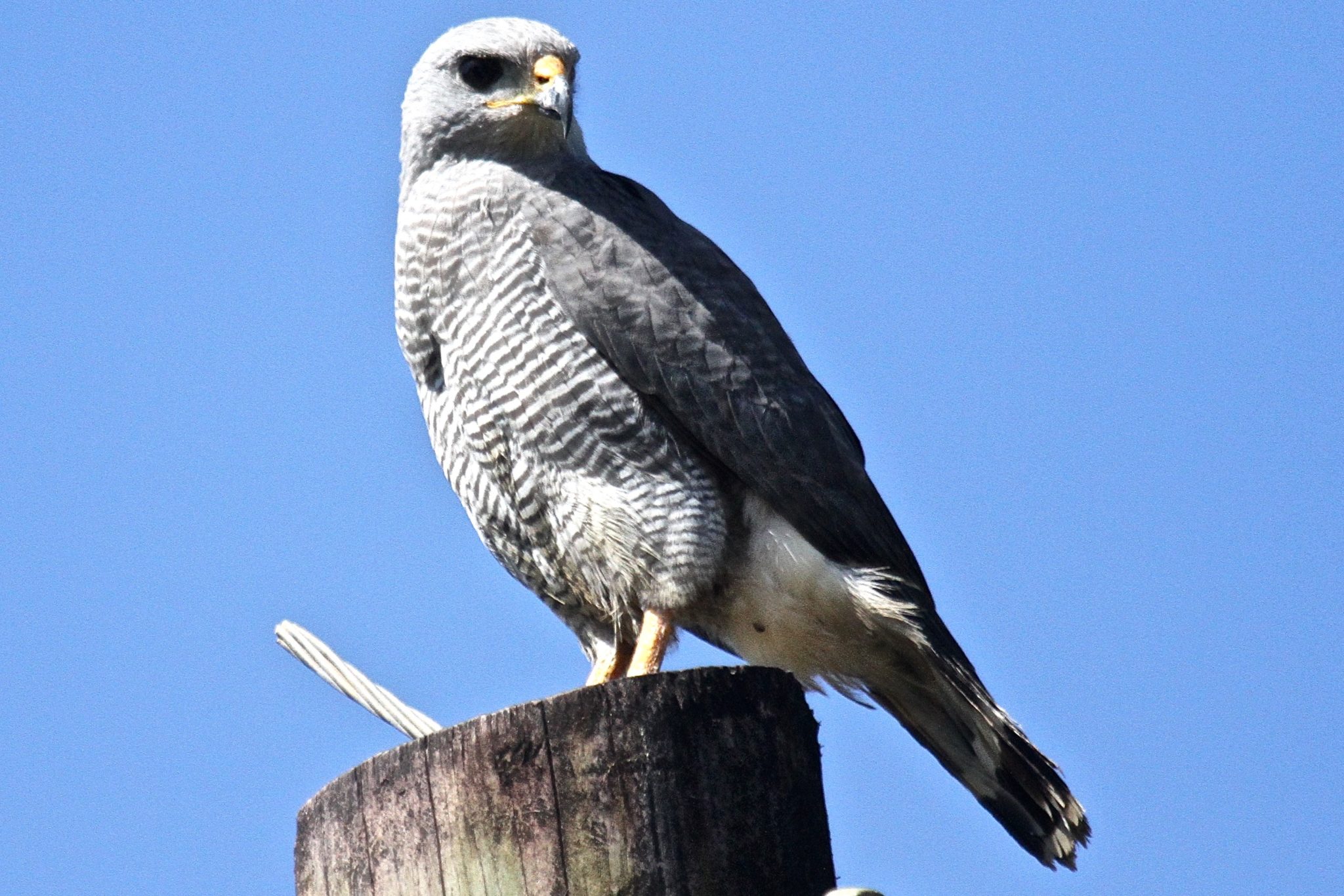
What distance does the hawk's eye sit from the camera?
17.6 ft

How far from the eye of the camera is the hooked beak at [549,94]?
5098 millimetres

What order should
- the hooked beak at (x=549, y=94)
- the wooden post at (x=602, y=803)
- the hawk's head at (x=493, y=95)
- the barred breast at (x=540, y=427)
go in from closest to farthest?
the wooden post at (x=602, y=803) → the barred breast at (x=540, y=427) → the hooked beak at (x=549, y=94) → the hawk's head at (x=493, y=95)

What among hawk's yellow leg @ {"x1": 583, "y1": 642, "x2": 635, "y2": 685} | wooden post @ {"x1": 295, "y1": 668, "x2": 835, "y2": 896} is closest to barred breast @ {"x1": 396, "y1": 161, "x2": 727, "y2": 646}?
hawk's yellow leg @ {"x1": 583, "y1": 642, "x2": 635, "y2": 685}

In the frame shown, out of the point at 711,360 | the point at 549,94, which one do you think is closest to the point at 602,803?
the point at 711,360

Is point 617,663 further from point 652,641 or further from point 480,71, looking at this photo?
point 480,71

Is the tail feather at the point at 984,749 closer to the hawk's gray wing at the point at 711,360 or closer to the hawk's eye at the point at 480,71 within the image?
the hawk's gray wing at the point at 711,360

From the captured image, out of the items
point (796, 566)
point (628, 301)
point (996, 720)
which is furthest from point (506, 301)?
point (996, 720)

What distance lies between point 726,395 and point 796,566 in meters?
0.55

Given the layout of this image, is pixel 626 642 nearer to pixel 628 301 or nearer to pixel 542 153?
pixel 628 301

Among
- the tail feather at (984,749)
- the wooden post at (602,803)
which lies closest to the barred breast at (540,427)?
the tail feather at (984,749)

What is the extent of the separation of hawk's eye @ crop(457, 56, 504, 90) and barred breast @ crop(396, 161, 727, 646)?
476 mm

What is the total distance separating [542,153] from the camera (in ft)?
17.4

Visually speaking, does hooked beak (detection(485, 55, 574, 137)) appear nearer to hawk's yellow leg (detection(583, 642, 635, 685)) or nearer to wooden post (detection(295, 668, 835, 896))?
hawk's yellow leg (detection(583, 642, 635, 685))

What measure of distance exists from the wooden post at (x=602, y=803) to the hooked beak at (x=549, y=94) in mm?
2486
